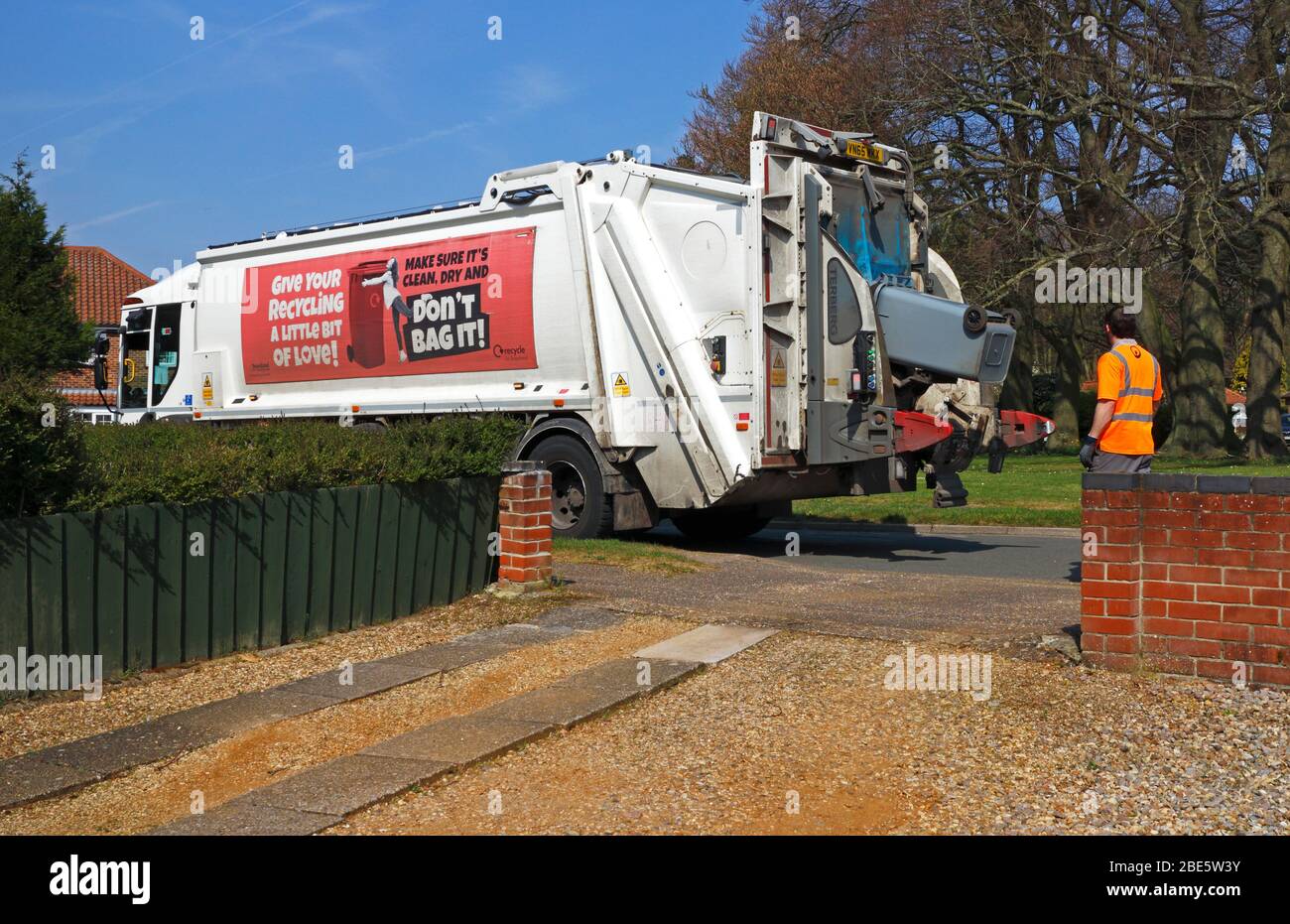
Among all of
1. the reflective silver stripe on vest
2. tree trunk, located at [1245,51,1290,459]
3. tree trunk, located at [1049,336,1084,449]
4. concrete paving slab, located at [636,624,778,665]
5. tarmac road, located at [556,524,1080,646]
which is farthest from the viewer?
tree trunk, located at [1049,336,1084,449]

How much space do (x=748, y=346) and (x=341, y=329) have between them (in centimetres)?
522

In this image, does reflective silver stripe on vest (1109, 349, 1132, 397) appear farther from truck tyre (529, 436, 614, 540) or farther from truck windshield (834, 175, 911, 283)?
truck tyre (529, 436, 614, 540)

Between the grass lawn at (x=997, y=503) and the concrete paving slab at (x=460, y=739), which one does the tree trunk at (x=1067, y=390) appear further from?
the concrete paving slab at (x=460, y=739)

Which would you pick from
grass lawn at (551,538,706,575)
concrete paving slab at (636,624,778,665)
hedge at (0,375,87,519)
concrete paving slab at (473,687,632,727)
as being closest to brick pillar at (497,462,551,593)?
grass lawn at (551,538,706,575)

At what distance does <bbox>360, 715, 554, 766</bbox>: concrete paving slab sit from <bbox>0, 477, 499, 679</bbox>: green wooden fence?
2.12 meters

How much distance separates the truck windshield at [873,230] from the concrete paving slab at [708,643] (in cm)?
465

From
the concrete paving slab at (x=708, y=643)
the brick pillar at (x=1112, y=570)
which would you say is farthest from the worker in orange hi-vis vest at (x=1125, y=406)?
the concrete paving slab at (x=708, y=643)

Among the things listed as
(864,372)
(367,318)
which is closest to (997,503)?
(864,372)

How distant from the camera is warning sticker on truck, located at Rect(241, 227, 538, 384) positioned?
12.4 metres

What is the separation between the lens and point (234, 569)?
→ 7.72 metres

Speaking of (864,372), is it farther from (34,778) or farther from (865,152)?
(34,778)

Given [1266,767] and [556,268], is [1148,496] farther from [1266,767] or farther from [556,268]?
[556,268]

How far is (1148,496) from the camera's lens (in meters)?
6.52

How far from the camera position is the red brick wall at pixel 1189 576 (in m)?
6.21
